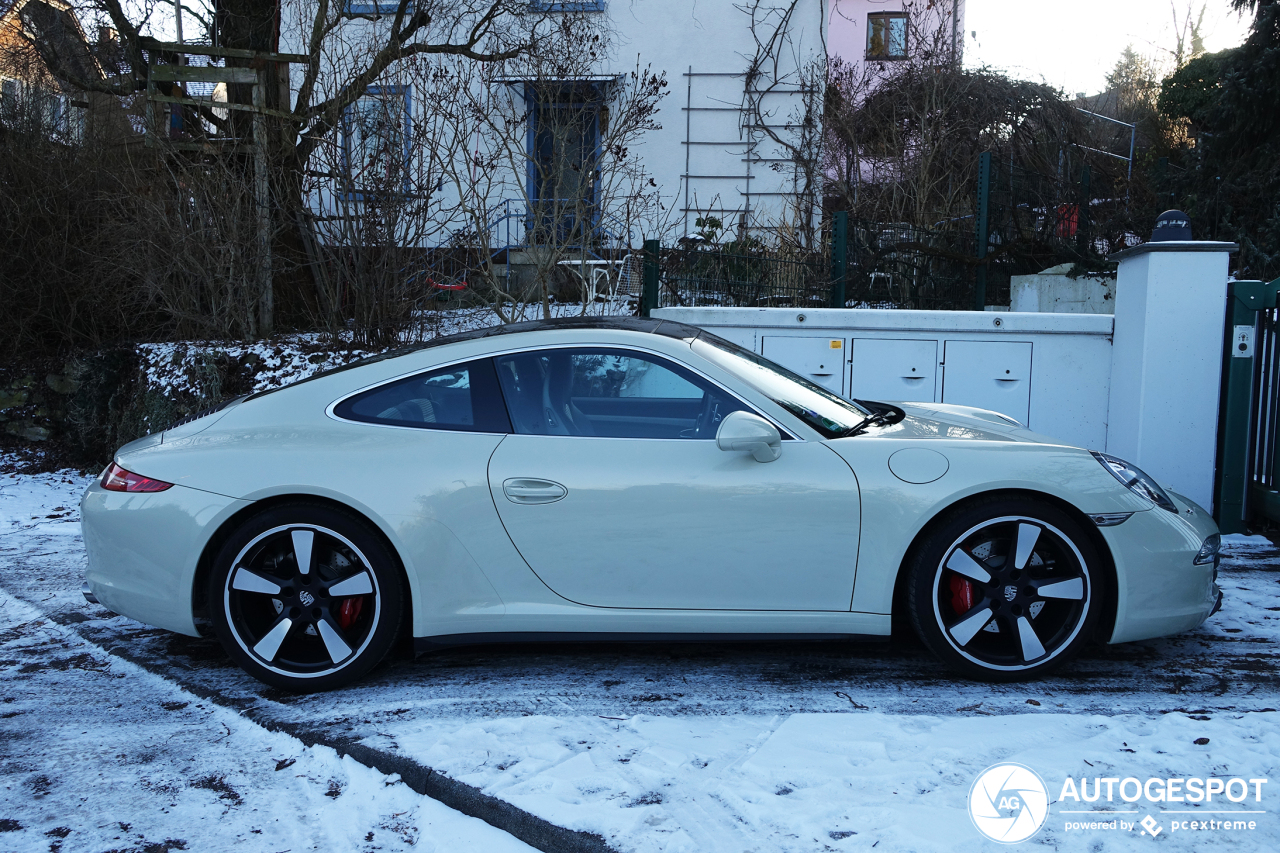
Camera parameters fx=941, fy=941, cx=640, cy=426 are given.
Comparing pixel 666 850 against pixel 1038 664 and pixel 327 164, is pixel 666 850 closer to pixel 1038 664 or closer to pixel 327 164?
pixel 1038 664

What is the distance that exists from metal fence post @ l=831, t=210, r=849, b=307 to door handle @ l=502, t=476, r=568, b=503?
6.17 m

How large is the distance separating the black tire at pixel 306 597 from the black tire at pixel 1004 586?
1981mm

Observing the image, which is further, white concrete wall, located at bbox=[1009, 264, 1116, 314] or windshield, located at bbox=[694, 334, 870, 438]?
white concrete wall, located at bbox=[1009, 264, 1116, 314]

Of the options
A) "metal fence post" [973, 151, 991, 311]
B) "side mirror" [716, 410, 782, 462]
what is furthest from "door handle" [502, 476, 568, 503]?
"metal fence post" [973, 151, 991, 311]

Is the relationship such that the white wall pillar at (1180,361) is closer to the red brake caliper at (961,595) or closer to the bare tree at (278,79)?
the red brake caliper at (961,595)

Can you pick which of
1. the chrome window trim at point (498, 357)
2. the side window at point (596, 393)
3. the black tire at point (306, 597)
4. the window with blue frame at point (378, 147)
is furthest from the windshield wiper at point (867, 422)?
the window with blue frame at point (378, 147)

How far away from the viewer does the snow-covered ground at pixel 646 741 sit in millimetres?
2621

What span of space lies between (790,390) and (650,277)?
15.3 feet

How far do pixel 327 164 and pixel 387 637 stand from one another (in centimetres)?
640

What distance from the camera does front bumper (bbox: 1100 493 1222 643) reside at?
3480mm

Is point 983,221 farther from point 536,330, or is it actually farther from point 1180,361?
point 536,330

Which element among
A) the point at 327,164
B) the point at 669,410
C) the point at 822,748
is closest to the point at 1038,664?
the point at 822,748

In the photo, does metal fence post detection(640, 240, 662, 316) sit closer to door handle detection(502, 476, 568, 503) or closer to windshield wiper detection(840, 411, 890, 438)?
windshield wiper detection(840, 411, 890, 438)

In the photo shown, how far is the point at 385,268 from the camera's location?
28.0 ft
